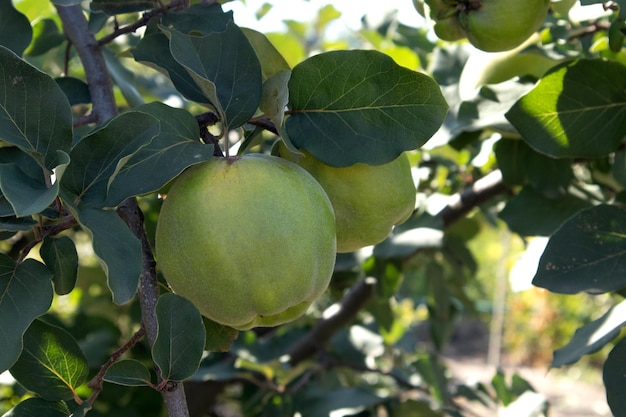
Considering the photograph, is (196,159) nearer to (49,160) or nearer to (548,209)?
(49,160)

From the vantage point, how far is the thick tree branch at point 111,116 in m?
0.79

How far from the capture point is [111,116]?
37.0 inches

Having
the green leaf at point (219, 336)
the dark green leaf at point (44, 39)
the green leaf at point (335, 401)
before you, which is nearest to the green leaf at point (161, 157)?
the green leaf at point (219, 336)

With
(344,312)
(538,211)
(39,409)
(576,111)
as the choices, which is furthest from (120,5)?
(344,312)

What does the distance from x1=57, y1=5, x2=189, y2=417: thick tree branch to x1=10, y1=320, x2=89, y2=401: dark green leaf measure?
10cm

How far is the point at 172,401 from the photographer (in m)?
0.78

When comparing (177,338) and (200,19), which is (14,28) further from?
(177,338)

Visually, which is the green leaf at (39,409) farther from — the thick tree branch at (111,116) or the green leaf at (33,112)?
the green leaf at (33,112)

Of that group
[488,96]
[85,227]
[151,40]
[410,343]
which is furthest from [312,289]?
[410,343]

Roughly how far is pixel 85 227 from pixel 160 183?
9 centimetres

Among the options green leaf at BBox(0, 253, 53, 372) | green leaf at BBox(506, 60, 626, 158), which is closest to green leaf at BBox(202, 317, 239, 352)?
green leaf at BBox(0, 253, 53, 372)

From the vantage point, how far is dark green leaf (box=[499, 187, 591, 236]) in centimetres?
128

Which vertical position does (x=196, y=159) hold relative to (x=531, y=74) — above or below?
above

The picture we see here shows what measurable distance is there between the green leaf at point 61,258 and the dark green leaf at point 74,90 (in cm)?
32
